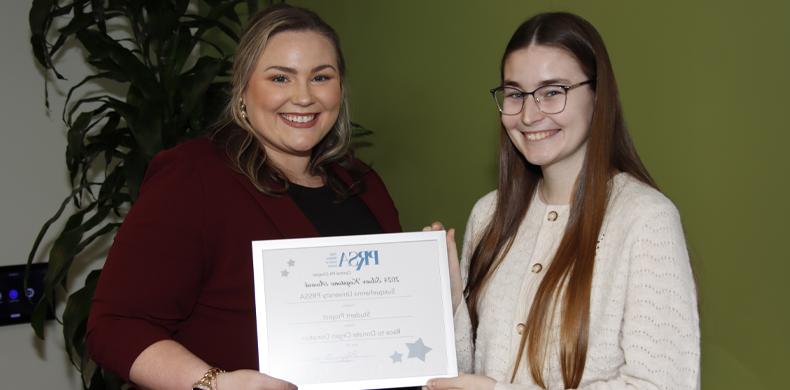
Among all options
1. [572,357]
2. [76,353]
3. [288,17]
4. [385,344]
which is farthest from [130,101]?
[572,357]

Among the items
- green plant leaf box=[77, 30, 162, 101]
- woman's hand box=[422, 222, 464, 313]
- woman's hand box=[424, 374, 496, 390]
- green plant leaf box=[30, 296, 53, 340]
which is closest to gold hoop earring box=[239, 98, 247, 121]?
woman's hand box=[422, 222, 464, 313]

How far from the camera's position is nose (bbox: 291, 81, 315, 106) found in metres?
1.81

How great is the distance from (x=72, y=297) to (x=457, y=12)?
158 cm

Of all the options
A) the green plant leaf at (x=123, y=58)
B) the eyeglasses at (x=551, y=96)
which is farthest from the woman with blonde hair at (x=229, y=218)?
the green plant leaf at (x=123, y=58)

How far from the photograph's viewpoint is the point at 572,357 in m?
1.55

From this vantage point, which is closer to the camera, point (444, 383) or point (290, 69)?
point (444, 383)

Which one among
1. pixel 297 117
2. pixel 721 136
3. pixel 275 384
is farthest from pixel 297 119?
pixel 721 136

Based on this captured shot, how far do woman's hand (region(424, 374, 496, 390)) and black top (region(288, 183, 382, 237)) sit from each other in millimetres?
444

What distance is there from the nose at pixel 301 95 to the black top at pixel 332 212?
206mm

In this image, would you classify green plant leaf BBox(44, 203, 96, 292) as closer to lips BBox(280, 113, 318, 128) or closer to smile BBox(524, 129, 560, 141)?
lips BBox(280, 113, 318, 128)

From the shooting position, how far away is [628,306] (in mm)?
A: 1490

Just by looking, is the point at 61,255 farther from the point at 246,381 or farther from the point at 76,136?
the point at 246,381

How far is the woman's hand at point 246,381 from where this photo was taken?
1521 millimetres

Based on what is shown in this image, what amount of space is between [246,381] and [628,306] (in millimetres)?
732
